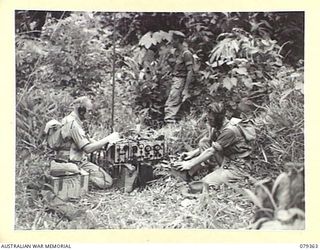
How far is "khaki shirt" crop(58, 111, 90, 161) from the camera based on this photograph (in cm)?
89

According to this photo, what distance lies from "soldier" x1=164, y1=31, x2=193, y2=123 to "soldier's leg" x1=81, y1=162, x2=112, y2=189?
0.16 m

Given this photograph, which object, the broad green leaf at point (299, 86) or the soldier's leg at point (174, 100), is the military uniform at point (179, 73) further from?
the broad green leaf at point (299, 86)

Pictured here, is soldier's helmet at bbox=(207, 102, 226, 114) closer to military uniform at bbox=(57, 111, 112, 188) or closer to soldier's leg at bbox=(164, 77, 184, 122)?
soldier's leg at bbox=(164, 77, 184, 122)

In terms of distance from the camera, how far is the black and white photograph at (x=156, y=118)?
89 cm

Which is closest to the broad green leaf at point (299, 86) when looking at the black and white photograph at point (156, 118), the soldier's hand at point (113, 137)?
the black and white photograph at point (156, 118)

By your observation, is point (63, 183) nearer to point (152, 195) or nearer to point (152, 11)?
point (152, 195)

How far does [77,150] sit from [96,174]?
0.05 meters

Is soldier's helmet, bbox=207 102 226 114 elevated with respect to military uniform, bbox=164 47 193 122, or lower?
lower

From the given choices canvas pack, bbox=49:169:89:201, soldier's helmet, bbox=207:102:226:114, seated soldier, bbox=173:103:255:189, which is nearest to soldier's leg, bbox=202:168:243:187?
seated soldier, bbox=173:103:255:189

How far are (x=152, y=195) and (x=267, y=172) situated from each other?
203 millimetres

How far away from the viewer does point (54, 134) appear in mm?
893

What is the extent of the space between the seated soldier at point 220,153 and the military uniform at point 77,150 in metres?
0.13
